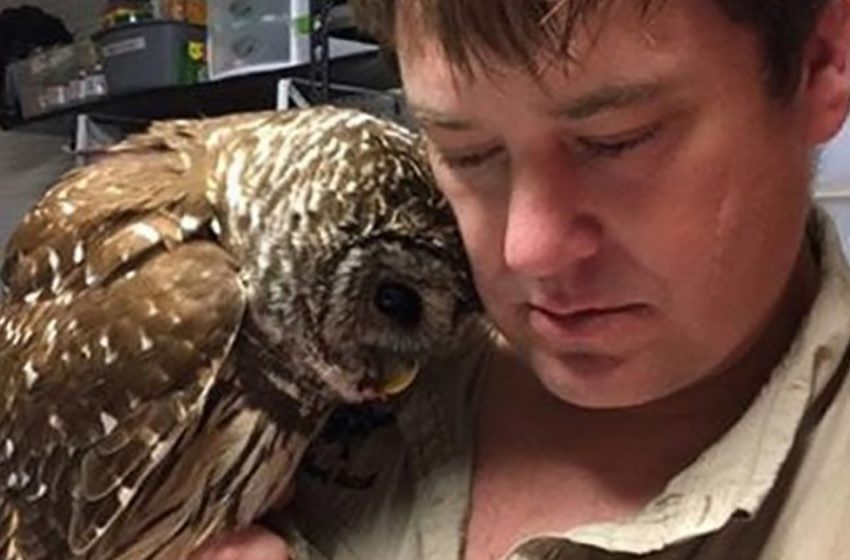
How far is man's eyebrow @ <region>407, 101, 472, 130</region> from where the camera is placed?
762 millimetres

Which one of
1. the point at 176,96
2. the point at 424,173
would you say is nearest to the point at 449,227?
the point at 424,173

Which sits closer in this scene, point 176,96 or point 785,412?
point 785,412

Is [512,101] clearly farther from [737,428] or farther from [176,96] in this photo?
[176,96]

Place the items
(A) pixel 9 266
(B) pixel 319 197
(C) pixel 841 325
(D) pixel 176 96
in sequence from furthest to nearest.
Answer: (D) pixel 176 96 → (A) pixel 9 266 → (B) pixel 319 197 → (C) pixel 841 325

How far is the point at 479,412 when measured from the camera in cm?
97

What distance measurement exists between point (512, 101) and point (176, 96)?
198 cm

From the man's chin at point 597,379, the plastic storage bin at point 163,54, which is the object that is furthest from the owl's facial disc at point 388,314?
the plastic storage bin at point 163,54

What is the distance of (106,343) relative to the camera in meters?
0.97

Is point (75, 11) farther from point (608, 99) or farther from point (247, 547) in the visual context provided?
point (608, 99)

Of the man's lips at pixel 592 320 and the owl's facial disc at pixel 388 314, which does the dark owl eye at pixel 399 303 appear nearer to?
the owl's facial disc at pixel 388 314

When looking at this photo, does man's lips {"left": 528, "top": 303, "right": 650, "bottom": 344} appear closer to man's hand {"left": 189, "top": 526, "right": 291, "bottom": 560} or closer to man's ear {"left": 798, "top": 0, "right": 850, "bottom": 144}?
man's ear {"left": 798, "top": 0, "right": 850, "bottom": 144}

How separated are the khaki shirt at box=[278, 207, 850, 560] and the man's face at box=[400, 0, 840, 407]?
5 centimetres

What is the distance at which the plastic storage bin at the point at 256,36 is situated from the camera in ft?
7.70

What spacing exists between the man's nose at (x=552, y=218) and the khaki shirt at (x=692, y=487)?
140 mm
